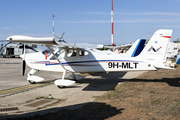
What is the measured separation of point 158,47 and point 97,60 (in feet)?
11.0

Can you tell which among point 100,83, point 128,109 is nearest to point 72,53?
point 100,83

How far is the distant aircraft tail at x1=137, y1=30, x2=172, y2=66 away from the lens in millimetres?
9469

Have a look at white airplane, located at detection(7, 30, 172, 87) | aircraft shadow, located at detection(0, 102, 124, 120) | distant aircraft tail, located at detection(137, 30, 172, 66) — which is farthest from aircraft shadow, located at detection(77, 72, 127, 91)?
aircraft shadow, located at detection(0, 102, 124, 120)

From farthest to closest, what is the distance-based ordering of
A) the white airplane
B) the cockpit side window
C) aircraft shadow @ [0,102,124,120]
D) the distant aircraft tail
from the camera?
the cockpit side window
the distant aircraft tail
the white airplane
aircraft shadow @ [0,102,124,120]

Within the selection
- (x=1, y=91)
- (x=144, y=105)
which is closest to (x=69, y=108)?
(x=144, y=105)

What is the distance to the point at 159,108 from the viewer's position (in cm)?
560

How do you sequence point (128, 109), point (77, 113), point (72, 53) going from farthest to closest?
point (72, 53) < point (128, 109) < point (77, 113)

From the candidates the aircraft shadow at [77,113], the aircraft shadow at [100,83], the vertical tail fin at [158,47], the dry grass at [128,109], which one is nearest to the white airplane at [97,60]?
the vertical tail fin at [158,47]

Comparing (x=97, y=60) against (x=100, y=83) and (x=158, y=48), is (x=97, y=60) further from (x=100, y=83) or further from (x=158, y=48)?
(x=158, y=48)

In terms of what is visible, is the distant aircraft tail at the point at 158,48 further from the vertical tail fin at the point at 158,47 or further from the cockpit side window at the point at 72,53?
the cockpit side window at the point at 72,53

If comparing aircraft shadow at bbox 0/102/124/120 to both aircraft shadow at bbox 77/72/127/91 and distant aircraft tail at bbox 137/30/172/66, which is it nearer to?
aircraft shadow at bbox 77/72/127/91

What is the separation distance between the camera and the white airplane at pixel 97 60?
9.34 metres

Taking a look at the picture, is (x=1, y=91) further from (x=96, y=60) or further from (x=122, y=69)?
(x=122, y=69)

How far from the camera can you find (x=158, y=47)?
960cm
